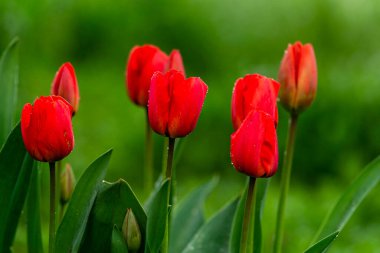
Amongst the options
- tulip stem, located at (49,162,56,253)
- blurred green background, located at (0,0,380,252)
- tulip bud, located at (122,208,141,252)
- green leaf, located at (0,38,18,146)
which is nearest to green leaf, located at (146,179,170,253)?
tulip bud, located at (122,208,141,252)

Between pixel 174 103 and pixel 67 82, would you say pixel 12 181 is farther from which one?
pixel 174 103

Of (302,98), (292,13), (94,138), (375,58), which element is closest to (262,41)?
(292,13)

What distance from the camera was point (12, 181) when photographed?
165cm

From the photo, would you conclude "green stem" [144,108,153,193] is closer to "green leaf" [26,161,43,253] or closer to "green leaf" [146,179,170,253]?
"green leaf" [26,161,43,253]

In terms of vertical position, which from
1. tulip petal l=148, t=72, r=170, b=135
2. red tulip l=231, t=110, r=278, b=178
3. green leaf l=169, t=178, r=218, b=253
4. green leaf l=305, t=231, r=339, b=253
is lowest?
green leaf l=169, t=178, r=218, b=253

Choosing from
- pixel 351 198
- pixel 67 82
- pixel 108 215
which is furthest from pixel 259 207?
pixel 67 82

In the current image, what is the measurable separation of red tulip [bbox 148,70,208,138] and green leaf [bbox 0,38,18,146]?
465 mm

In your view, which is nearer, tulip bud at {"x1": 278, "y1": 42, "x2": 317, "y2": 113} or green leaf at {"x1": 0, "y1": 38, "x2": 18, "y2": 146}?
tulip bud at {"x1": 278, "y1": 42, "x2": 317, "y2": 113}

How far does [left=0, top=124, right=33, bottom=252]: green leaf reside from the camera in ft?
5.24

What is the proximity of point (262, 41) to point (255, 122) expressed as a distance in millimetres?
4257

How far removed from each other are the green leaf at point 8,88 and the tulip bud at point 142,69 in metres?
0.25

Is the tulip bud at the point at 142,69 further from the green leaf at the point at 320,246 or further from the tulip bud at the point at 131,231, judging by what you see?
the green leaf at the point at 320,246

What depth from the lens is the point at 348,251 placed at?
2.88 m

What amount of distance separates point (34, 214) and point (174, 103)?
48 centimetres
